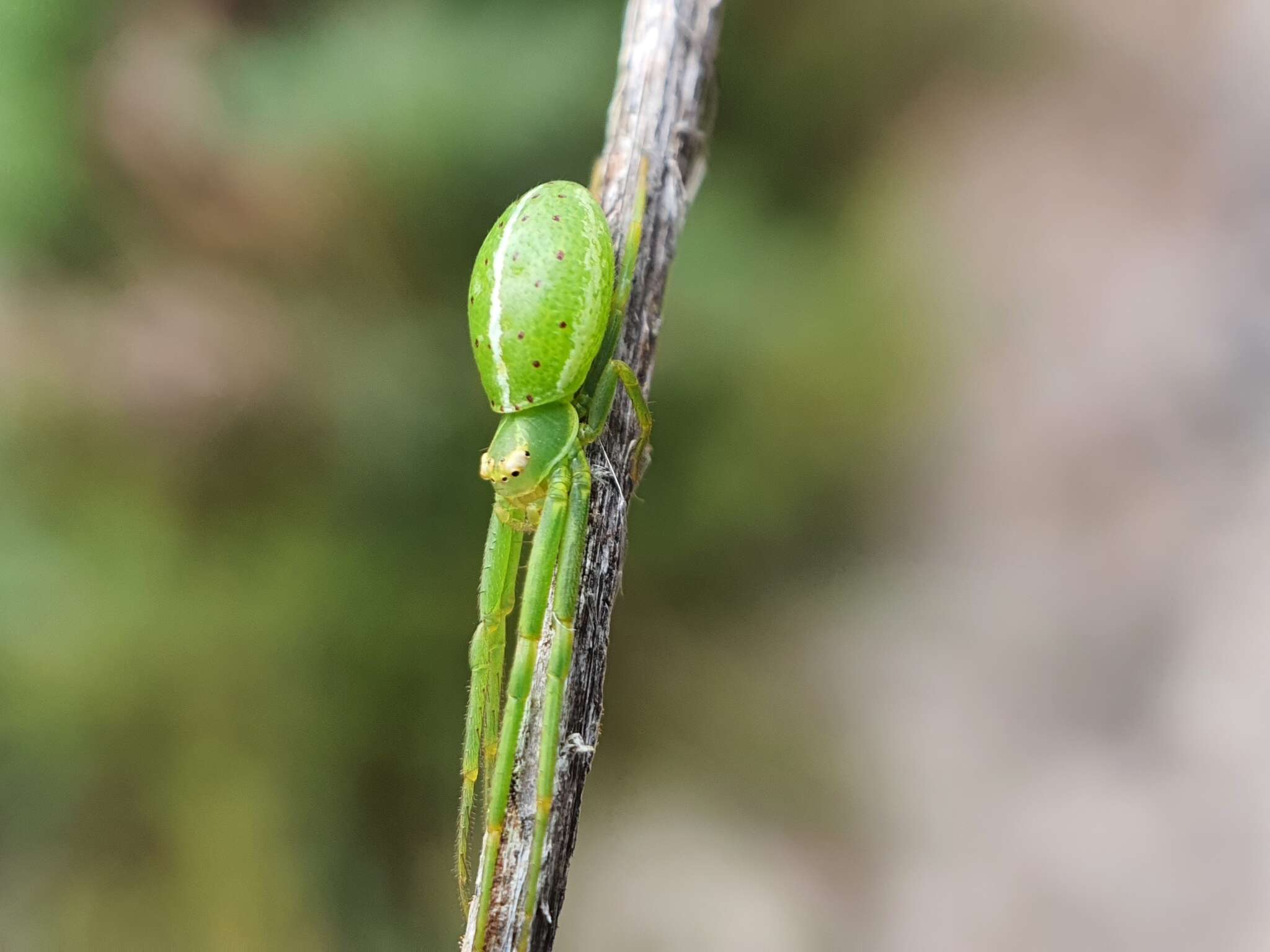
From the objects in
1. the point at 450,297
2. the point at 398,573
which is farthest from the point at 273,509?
the point at 450,297

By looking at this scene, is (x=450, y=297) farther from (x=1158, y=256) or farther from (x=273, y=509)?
(x=1158, y=256)

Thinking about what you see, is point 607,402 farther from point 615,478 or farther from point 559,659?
point 559,659

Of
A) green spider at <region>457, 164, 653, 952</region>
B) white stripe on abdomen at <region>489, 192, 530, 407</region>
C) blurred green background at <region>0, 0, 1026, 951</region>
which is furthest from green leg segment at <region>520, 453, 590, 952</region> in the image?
blurred green background at <region>0, 0, 1026, 951</region>

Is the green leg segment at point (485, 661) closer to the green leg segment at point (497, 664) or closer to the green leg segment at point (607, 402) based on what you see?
the green leg segment at point (497, 664)

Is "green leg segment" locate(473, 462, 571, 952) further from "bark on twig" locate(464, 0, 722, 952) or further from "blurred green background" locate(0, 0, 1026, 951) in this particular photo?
"blurred green background" locate(0, 0, 1026, 951)

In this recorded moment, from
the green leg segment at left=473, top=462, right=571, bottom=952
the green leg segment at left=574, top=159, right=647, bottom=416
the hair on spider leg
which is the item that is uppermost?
the green leg segment at left=574, top=159, right=647, bottom=416

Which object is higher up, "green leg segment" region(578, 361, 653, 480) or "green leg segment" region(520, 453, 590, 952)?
"green leg segment" region(578, 361, 653, 480)
